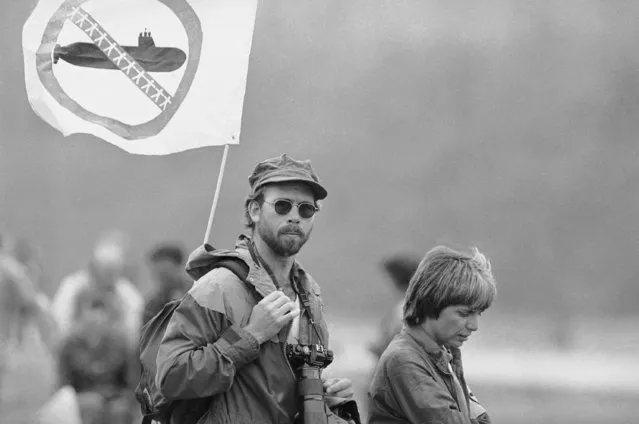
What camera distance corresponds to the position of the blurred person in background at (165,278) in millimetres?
5043

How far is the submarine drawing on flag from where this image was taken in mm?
3381

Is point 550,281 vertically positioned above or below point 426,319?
above

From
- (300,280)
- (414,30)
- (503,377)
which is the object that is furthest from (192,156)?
(300,280)

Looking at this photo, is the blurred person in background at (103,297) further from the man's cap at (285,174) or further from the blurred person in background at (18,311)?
the man's cap at (285,174)

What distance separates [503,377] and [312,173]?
265 inches

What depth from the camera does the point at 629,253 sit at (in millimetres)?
11188

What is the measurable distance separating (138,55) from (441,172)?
8.15 metres

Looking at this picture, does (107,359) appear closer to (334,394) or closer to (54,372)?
(54,372)

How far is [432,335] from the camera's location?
9.50 ft

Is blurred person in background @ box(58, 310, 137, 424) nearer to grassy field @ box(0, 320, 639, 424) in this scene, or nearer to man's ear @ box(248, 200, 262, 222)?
grassy field @ box(0, 320, 639, 424)

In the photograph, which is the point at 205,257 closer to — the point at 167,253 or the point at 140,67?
the point at 140,67

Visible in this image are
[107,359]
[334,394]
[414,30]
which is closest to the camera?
[334,394]

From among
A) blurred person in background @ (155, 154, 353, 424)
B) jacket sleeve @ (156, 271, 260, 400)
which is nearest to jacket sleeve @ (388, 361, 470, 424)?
blurred person in background @ (155, 154, 353, 424)

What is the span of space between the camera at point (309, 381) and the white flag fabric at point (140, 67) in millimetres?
738
